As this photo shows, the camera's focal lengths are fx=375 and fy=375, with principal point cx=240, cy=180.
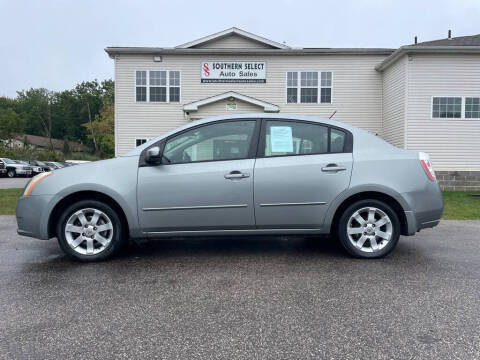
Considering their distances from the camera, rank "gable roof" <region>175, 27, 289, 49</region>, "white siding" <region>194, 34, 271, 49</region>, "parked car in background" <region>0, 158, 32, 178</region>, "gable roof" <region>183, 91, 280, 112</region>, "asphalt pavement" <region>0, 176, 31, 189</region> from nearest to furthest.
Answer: "gable roof" <region>183, 91, 280, 112</region> < "gable roof" <region>175, 27, 289, 49</region> < "white siding" <region>194, 34, 271, 49</region> < "asphalt pavement" <region>0, 176, 31, 189</region> < "parked car in background" <region>0, 158, 32, 178</region>

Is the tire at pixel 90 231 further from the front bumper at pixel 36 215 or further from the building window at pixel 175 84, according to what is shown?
the building window at pixel 175 84

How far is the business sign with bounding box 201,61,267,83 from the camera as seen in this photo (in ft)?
55.8

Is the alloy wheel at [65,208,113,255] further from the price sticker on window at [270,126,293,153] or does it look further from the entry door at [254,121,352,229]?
the price sticker on window at [270,126,293,153]

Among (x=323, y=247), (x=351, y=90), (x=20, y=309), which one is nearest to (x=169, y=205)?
(x=20, y=309)

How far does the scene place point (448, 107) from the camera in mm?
14664

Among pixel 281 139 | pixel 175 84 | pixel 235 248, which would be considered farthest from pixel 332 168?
pixel 175 84

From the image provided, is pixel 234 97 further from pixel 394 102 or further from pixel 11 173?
pixel 11 173

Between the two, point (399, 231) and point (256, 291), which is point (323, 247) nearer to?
point (399, 231)

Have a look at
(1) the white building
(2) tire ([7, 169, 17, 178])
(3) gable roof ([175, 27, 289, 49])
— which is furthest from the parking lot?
(2) tire ([7, 169, 17, 178])

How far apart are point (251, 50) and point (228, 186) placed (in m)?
13.6

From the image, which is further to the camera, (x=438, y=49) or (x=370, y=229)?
(x=438, y=49)

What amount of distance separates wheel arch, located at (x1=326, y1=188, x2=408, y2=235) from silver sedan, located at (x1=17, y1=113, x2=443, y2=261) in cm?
1

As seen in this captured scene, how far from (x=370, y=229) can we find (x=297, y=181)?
104cm

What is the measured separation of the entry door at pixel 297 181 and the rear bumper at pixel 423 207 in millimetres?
816
